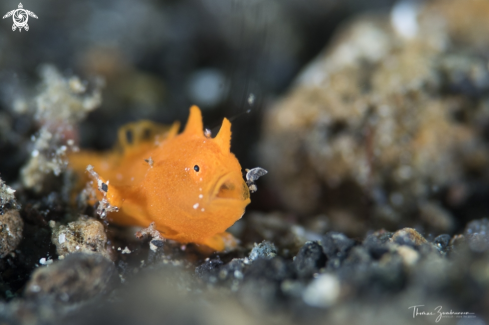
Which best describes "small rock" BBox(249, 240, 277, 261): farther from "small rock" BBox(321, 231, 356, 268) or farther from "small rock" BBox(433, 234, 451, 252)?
"small rock" BBox(433, 234, 451, 252)

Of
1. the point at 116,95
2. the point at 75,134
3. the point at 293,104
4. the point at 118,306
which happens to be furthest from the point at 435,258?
the point at 116,95

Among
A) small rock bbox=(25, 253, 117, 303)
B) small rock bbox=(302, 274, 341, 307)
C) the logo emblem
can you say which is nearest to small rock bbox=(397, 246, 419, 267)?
small rock bbox=(302, 274, 341, 307)

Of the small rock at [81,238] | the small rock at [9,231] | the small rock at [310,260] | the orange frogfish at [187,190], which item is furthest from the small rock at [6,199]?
the small rock at [310,260]

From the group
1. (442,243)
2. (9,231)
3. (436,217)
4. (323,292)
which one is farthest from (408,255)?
(9,231)

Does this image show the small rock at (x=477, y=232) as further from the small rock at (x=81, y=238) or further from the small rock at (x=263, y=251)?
the small rock at (x=81, y=238)

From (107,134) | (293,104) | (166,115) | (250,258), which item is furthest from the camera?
(166,115)

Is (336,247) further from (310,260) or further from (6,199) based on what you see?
(6,199)

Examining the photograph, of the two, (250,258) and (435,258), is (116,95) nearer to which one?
(250,258)
